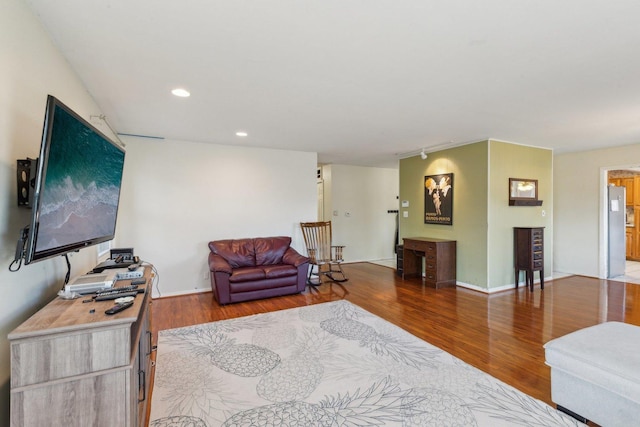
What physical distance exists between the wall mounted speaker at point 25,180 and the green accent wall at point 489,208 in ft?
17.3

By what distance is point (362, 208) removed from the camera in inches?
304

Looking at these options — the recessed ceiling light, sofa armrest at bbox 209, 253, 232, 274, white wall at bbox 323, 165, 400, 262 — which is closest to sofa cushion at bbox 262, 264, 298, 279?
sofa armrest at bbox 209, 253, 232, 274

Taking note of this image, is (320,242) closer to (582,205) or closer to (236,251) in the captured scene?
(236,251)

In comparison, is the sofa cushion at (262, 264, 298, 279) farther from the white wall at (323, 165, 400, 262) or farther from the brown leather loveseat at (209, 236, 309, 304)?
the white wall at (323, 165, 400, 262)

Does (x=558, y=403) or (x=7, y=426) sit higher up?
(x=7, y=426)

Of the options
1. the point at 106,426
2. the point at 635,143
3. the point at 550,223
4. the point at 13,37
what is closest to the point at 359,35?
the point at 13,37

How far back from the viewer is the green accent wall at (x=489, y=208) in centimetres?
482

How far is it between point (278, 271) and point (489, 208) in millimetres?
3490

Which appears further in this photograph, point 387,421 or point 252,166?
point 252,166

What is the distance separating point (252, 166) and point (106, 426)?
4420mm

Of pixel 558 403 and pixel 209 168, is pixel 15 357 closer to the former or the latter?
pixel 558 403

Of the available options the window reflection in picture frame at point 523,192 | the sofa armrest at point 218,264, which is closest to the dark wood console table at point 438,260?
the window reflection in picture frame at point 523,192

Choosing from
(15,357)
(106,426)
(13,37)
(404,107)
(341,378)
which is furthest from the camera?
(404,107)

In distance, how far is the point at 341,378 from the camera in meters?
2.38
